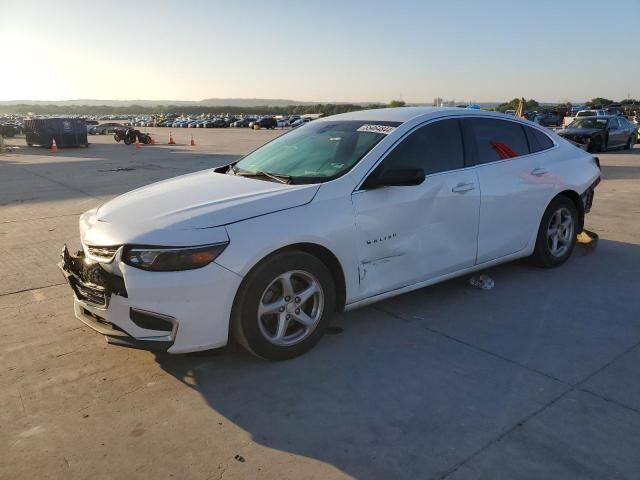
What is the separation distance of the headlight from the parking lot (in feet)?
2.20

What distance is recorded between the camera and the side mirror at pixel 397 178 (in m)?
3.71

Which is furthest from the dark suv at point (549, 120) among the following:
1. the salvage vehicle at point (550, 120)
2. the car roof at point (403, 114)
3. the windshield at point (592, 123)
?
the car roof at point (403, 114)

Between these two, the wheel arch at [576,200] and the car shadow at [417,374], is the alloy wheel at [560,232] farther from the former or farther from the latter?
the car shadow at [417,374]

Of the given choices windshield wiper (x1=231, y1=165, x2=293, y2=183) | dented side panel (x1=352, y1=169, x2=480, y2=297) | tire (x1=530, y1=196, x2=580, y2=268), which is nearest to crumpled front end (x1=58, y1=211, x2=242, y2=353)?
windshield wiper (x1=231, y1=165, x2=293, y2=183)

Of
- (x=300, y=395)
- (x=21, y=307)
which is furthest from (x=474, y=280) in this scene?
(x=21, y=307)

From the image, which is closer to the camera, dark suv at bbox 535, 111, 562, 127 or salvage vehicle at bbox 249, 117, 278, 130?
dark suv at bbox 535, 111, 562, 127

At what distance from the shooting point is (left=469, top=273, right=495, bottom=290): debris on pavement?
4.85 m

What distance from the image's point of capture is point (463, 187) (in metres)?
4.29

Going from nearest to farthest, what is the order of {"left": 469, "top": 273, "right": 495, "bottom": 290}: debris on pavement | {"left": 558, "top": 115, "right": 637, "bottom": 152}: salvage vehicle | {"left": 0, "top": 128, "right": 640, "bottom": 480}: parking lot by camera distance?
{"left": 0, "top": 128, "right": 640, "bottom": 480}: parking lot, {"left": 469, "top": 273, "right": 495, "bottom": 290}: debris on pavement, {"left": 558, "top": 115, "right": 637, "bottom": 152}: salvage vehicle

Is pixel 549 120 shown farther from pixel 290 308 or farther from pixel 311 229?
pixel 290 308

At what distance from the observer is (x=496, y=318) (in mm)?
4195

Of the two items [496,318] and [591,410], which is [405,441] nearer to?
[591,410]

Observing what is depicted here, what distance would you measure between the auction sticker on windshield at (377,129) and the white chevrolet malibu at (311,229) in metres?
0.02

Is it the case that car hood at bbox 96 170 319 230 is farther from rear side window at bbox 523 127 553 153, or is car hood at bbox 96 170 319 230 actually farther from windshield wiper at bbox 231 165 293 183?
rear side window at bbox 523 127 553 153
